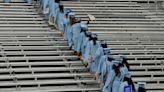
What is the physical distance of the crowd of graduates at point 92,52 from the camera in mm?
8852

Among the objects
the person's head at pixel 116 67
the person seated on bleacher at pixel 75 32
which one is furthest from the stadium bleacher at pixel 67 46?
the person's head at pixel 116 67

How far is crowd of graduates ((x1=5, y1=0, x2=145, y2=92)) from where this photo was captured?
8.85 metres

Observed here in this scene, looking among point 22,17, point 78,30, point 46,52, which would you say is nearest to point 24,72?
point 46,52

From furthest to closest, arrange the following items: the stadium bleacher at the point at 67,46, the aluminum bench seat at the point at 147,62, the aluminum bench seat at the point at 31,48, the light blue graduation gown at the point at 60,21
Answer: the light blue graduation gown at the point at 60,21 < the aluminum bench seat at the point at 31,48 < the aluminum bench seat at the point at 147,62 < the stadium bleacher at the point at 67,46

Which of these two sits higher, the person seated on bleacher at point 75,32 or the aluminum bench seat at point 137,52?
the person seated on bleacher at point 75,32

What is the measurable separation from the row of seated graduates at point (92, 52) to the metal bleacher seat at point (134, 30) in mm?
804

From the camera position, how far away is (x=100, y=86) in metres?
9.77

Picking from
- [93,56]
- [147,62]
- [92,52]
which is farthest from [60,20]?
[147,62]

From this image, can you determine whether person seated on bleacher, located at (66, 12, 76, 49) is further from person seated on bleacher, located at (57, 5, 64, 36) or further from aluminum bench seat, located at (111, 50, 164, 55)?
aluminum bench seat, located at (111, 50, 164, 55)

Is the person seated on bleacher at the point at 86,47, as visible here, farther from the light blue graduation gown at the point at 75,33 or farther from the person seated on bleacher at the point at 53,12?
the person seated on bleacher at the point at 53,12

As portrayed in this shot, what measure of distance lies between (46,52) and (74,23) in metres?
0.92

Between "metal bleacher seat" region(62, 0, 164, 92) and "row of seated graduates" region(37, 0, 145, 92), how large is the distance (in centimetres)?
80

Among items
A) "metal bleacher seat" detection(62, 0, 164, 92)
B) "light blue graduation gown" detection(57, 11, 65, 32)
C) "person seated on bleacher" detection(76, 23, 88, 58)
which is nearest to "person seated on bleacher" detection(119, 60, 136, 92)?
"metal bleacher seat" detection(62, 0, 164, 92)

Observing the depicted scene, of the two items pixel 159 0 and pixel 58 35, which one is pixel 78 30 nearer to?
pixel 58 35
